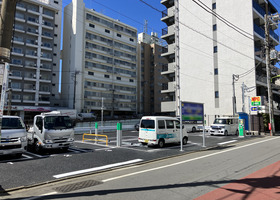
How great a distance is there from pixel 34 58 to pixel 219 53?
141 ft

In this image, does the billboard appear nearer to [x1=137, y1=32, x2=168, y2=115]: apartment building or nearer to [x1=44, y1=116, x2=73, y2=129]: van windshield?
[x1=44, y1=116, x2=73, y2=129]: van windshield

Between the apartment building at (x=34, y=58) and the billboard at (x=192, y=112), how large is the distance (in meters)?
41.7

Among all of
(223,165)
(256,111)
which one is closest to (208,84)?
(256,111)

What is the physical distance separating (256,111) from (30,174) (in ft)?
85.1

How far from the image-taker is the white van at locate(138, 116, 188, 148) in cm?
1326

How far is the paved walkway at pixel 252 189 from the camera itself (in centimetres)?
484

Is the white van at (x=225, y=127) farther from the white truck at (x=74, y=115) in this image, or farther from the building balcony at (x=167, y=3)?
the white truck at (x=74, y=115)

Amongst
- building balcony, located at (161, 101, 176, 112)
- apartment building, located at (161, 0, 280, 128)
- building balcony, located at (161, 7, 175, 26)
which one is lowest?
building balcony, located at (161, 101, 176, 112)

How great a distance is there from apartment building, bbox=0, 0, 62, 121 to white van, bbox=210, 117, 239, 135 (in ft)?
128

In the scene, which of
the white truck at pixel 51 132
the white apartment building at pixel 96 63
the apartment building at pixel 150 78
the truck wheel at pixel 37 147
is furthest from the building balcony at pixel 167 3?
the truck wheel at pixel 37 147

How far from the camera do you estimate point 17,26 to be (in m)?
48.1

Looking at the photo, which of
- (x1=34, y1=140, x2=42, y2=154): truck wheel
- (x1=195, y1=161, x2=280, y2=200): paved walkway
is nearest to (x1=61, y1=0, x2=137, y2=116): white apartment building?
(x1=34, y1=140, x2=42, y2=154): truck wheel

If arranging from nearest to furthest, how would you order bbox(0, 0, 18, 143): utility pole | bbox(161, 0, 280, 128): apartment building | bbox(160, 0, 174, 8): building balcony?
bbox(0, 0, 18, 143): utility pole
bbox(161, 0, 280, 128): apartment building
bbox(160, 0, 174, 8): building balcony

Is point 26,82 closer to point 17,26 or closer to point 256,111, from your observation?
point 17,26
